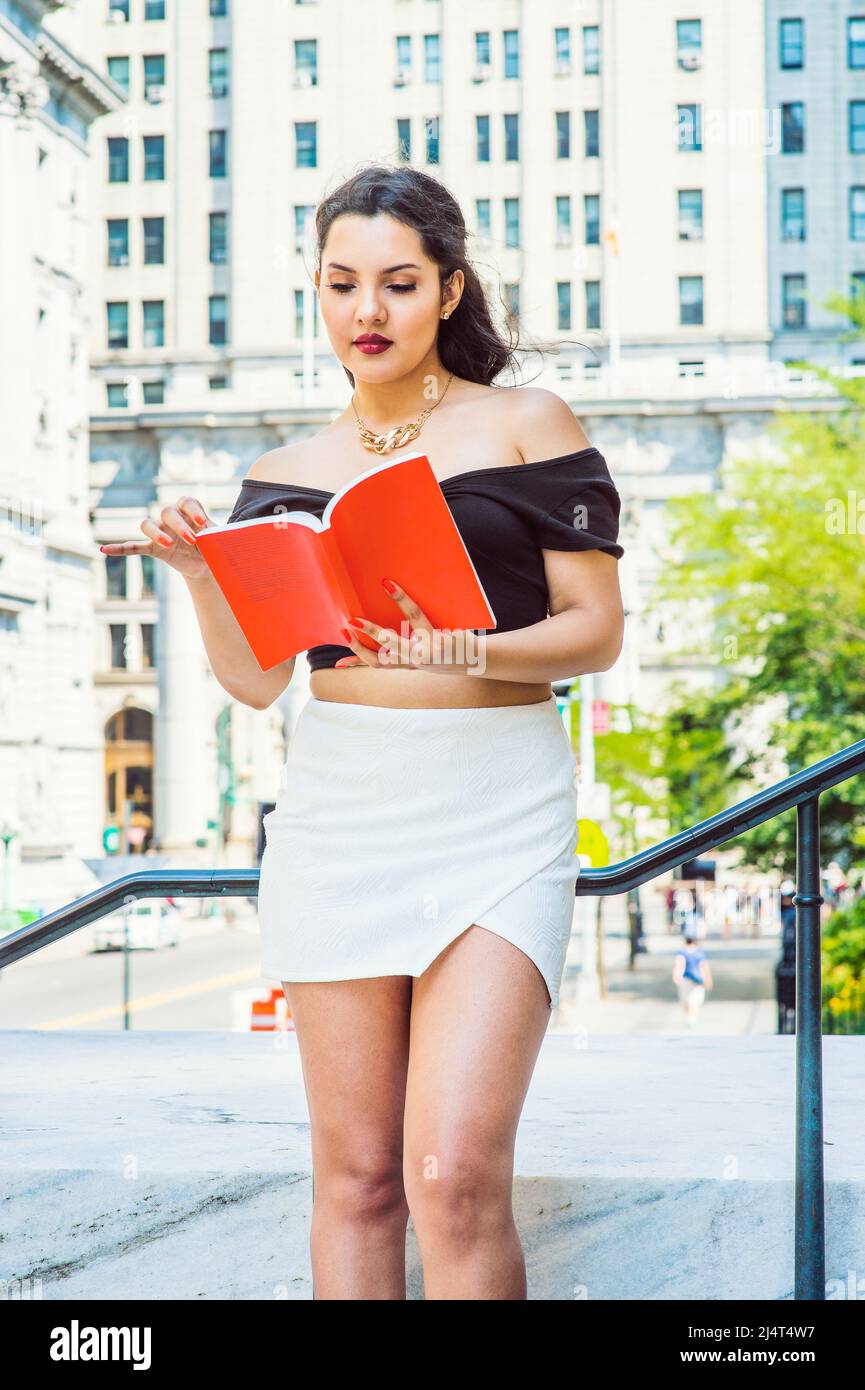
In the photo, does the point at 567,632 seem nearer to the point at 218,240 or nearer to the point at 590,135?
the point at 590,135

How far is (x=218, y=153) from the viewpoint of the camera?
211 ft

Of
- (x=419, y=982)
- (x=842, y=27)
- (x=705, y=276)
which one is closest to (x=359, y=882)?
(x=419, y=982)

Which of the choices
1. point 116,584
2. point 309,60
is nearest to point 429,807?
point 116,584

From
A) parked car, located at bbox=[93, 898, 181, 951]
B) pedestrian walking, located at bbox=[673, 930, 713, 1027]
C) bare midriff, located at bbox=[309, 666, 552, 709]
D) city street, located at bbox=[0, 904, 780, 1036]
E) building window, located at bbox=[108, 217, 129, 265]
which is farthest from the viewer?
building window, located at bbox=[108, 217, 129, 265]

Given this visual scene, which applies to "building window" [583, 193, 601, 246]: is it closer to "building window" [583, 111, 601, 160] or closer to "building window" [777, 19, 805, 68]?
"building window" [583, 111, 601, 160]

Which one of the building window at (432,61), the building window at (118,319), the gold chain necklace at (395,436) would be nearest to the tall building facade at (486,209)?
the building window at (432,61)

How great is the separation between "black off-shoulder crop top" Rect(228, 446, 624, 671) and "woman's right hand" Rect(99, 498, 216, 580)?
98mm

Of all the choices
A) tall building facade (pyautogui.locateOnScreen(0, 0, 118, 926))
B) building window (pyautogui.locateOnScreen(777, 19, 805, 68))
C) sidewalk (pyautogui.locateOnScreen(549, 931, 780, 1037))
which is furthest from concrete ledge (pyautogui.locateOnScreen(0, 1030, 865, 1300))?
building window (pyautogui.locateOnScreen(777, 19, 805, 68))

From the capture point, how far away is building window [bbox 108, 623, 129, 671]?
64.6 metres

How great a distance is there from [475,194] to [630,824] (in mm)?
40089

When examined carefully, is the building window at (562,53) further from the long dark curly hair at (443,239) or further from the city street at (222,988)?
the long dark curly hair at (443,239)

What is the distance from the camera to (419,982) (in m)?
2.33

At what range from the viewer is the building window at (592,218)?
61.9 metres
